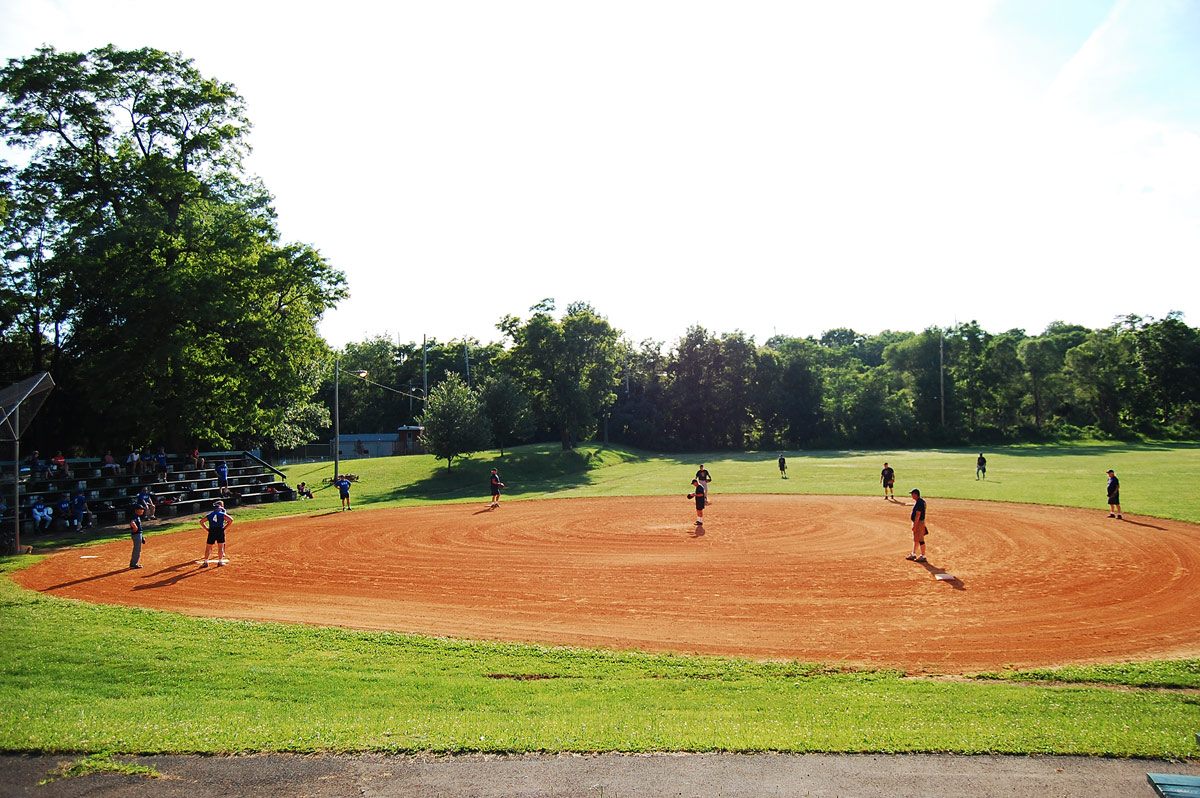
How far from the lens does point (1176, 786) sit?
15.3 feet

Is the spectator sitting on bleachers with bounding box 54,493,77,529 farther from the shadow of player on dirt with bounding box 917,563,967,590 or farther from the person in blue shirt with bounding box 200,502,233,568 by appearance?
the shadow of player on dirt with bounding box 917,563,967,590

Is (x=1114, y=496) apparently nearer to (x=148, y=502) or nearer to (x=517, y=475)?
(x=148, y=502)

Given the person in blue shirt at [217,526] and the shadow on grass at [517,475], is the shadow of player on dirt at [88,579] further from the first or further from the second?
the shadow on grass at [517,475]

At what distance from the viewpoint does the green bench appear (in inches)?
179

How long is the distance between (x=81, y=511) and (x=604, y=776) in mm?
31271

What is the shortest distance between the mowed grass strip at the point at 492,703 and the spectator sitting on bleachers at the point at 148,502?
601 inches

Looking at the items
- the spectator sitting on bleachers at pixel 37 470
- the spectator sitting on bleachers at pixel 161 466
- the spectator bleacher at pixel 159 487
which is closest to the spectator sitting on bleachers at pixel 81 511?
the spectator bleacher at pixel 159 487

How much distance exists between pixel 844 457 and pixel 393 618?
205 ft

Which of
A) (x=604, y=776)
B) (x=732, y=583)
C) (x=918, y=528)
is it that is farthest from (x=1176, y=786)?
(x=918, y=528)

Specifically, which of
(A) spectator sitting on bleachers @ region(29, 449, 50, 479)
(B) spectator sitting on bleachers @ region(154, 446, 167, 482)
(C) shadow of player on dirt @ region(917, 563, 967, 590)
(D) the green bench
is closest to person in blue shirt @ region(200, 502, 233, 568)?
(A) spectator sitting on bleachers @ region(29, 449, 50, 479)

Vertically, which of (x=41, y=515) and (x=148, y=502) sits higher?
(x=148, y=502)

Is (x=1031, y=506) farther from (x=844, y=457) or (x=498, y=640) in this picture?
(x=844, y=457)

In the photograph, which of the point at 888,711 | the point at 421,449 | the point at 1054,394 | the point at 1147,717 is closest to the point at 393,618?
the point at 888,711

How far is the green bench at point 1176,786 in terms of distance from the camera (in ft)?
14.9
